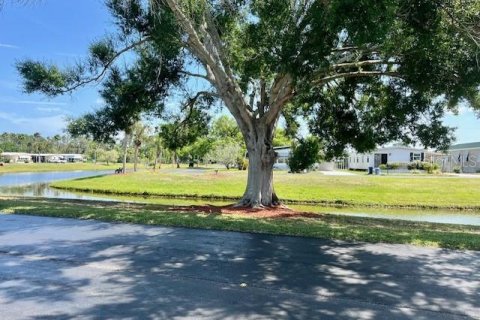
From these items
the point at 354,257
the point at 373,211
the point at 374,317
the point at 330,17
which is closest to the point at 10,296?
the point at 374,317

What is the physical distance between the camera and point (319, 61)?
9398 mm

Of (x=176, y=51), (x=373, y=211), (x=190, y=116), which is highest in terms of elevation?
(x=176, y=51)

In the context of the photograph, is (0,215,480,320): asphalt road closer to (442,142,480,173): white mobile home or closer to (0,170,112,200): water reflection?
(0,170,112,200): water reflection

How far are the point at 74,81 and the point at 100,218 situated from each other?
20.0 ft

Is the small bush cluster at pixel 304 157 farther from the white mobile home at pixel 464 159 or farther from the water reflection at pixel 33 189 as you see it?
the white mobile home at pixel 464 159

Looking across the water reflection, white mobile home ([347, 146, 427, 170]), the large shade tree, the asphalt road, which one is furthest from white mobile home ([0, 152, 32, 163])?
the asphalt road

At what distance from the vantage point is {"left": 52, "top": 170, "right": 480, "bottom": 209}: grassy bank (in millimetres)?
26750

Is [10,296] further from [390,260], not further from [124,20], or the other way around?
[124,20]

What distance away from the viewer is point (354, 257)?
6910 millimetres

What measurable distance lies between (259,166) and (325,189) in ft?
53.9

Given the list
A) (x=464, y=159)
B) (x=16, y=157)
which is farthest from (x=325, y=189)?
(x=16, y=157)

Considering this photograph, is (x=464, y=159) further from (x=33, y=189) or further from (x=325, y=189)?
(x=33, y=189)

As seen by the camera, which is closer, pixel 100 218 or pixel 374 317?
pixel 374 317

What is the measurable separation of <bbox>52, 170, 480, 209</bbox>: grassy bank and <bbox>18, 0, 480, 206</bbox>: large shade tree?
11.1 meters
